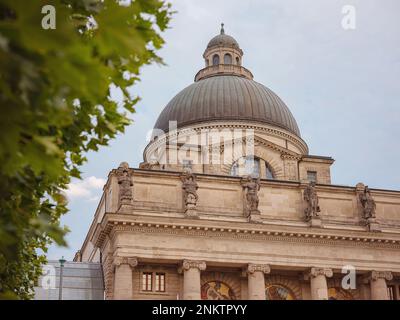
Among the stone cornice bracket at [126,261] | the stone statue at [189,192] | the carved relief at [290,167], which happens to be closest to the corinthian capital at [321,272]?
the stone statue at [189,192]

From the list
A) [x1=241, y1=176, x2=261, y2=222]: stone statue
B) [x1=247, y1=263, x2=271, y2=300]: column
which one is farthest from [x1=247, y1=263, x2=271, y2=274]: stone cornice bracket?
[x1=241, y1=176, x2=261, y2=222]: stone statue

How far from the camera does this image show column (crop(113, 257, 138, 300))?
3722cm

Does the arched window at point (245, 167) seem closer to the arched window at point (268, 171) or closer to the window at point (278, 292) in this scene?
the arched window at point (268, 171)

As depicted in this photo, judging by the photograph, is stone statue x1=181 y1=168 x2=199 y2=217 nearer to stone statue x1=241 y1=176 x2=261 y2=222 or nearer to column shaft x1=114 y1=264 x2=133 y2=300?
stone statue x1=241 y1=176 x2=261 y2=222

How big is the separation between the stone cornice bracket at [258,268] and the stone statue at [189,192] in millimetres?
4608

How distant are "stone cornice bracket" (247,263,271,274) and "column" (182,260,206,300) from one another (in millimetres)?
2827

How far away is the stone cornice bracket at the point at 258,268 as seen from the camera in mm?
Answer: 39219

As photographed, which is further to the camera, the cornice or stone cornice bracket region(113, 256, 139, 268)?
the cornice

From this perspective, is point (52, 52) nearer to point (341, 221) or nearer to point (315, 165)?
point (341, 221)

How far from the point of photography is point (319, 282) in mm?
40000

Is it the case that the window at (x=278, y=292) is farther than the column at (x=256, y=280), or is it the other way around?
the window at (x=278, y=292)

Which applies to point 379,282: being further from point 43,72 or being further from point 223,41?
point 43,72

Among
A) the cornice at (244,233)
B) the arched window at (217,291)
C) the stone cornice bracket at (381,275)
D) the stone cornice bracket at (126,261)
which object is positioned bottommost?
the arched window at (217,291)

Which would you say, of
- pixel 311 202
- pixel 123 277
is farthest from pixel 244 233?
pixel 123 277
